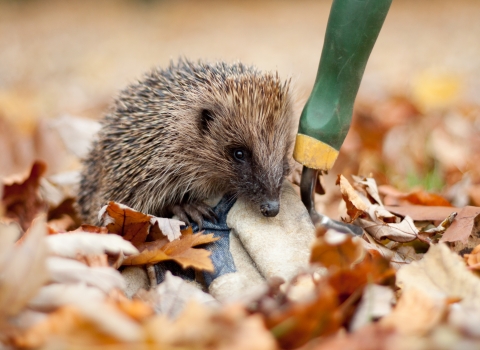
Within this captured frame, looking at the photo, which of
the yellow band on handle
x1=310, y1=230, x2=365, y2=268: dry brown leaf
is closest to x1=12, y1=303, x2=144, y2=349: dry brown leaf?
x1=310, y1=230, x2=365, y2=268: dry brown leaf

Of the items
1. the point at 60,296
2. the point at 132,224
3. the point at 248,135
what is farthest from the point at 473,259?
the point at 60,296

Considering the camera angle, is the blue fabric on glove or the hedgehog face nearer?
the blue fabric on glove

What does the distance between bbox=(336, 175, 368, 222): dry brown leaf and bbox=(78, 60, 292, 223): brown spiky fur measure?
0.35 metres

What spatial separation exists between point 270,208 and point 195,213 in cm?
49

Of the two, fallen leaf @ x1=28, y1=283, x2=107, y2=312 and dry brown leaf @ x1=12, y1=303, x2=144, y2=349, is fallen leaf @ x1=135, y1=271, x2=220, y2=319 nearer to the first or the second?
fallen leaf @ x1=28, y1=283, x2=107, y2=312

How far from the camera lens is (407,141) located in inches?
220

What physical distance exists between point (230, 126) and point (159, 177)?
516 mm

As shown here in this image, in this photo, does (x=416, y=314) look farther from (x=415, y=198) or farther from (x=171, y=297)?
(x=415, y=198)

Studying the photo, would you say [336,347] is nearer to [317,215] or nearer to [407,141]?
[317,215]

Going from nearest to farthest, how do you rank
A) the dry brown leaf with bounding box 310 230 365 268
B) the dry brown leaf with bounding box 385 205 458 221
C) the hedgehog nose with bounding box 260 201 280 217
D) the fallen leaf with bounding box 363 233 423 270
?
the dry brown leaf with bounding box 310 230 365 268 → the fallen leaf with bounding box 363 233 423 270 → the hedgehog nose with bounding box 260 201 280 217 → the dry brown leaf with bounding box 385 205 458 221

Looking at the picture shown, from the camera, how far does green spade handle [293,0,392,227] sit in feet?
8.22

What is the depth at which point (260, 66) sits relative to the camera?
955 centimetres

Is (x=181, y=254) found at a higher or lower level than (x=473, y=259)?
lower

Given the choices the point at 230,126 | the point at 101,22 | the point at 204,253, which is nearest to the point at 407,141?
the point at 230,126
